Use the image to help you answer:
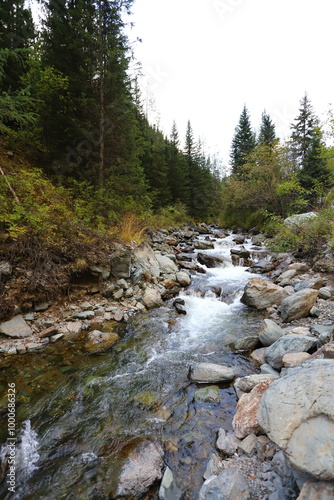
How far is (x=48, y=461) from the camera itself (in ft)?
8.27

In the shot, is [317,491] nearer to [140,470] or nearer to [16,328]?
[140,470]

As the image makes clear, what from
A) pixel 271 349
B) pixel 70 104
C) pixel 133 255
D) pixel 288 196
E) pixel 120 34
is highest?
pixel 120 34

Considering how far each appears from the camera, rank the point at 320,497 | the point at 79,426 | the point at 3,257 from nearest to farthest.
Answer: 1. the point at 320,497
2. the point at 79,426
3. the point at 3,257

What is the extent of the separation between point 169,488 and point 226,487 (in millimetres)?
588

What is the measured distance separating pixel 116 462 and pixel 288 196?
60.6 feet

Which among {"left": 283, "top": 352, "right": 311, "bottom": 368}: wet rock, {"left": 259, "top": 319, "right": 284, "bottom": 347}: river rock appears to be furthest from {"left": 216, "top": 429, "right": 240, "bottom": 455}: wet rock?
{"left": 259, "top": 319, "right": 284, "bottom": 347}: river rock

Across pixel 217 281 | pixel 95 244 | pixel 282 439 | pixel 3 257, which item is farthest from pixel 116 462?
pixel 217 281

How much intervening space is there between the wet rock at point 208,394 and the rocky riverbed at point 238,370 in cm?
2

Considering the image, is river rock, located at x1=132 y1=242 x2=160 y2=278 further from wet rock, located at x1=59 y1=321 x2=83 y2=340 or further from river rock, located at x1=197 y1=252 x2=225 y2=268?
river rock, located at x1=197 y1=252 x2=225 y2=268

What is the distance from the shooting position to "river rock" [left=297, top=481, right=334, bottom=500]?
152 centimetres

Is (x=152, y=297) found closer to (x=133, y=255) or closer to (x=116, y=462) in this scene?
(x=133, y=255)

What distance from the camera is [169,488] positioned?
2.20 meters

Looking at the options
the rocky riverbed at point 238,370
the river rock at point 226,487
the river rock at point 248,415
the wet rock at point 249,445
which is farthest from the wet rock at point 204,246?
the river rock at point 226,487

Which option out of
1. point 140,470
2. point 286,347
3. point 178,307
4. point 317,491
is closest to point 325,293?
point 286,347
